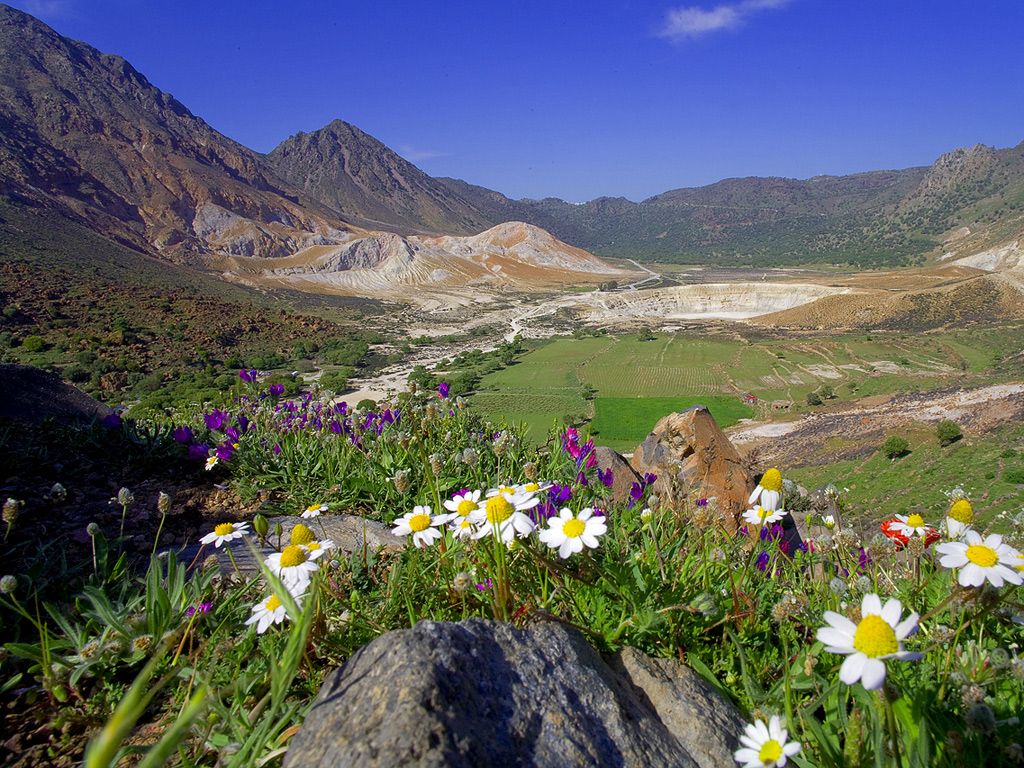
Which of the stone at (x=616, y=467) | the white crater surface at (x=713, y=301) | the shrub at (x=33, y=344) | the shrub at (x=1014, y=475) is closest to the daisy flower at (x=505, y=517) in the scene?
the stone at (x=616, y=467)

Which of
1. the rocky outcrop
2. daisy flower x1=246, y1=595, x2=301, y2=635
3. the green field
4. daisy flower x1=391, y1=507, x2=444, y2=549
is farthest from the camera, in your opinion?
the green field

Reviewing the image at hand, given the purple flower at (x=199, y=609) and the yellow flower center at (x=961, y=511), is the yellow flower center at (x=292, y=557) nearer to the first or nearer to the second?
the purple flower at (x=199, y=609)

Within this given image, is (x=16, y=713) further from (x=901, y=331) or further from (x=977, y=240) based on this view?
(x=977, y=240)

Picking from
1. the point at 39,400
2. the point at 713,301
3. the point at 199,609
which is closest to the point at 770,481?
the point at 199,609

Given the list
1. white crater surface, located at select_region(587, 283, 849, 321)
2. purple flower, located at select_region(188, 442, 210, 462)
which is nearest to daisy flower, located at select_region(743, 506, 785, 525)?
purple flower, located at select_region(188, 442, 210, 462)

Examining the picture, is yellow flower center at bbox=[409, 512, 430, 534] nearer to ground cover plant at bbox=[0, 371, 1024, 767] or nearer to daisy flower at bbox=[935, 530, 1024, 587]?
ground cover plant at bbox=[0, 371, 1024, 767]

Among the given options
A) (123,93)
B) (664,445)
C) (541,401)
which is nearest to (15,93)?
(123,93)
